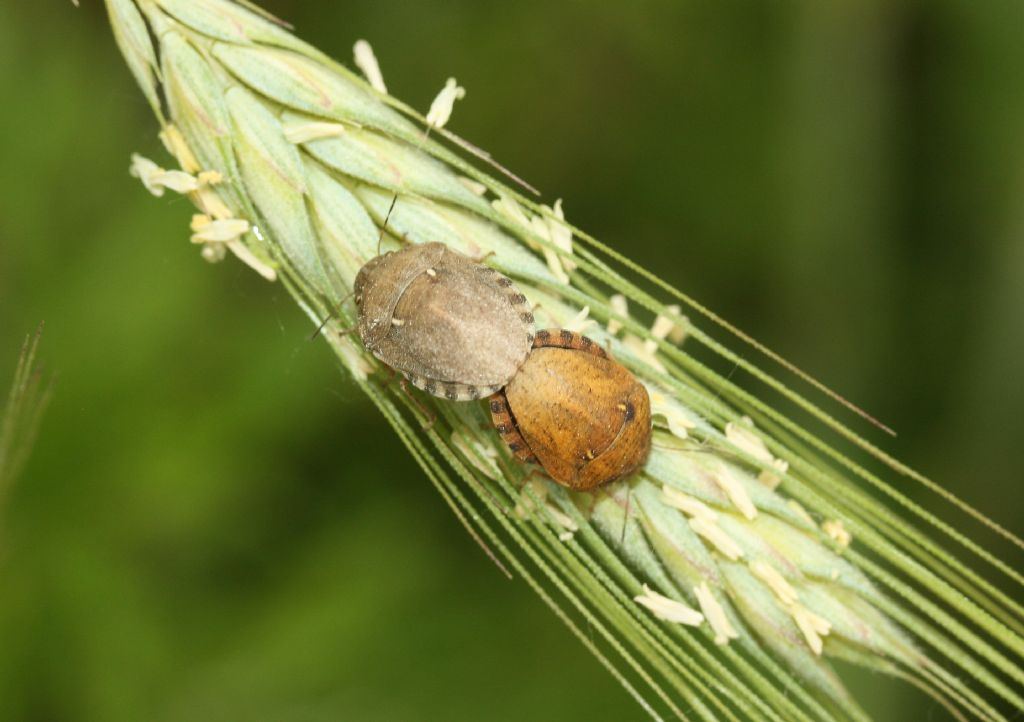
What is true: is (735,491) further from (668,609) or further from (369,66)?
(369,66)

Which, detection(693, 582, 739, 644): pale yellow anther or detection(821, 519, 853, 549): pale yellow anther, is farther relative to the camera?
detection(821, 519, 853, 549): pale yellow anther

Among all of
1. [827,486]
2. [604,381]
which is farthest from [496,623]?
[827,486]

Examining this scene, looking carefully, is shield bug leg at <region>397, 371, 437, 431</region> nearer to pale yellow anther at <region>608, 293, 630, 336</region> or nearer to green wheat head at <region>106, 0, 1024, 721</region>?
green wheat head at <region>106, 0, 1024, 721</region>

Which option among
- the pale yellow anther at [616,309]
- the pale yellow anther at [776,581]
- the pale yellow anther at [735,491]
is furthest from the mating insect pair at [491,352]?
the pale yellow anther at [776,581]

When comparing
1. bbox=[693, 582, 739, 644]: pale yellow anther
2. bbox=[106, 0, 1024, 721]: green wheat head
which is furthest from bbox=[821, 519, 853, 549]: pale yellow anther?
bbox=[693, 582, 739, 644]: pale yellow anther

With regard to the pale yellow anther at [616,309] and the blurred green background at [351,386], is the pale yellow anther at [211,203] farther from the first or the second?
the blurred green background at [351,386]

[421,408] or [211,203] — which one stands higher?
[211,203]

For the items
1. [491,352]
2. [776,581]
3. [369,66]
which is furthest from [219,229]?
[776,581]
